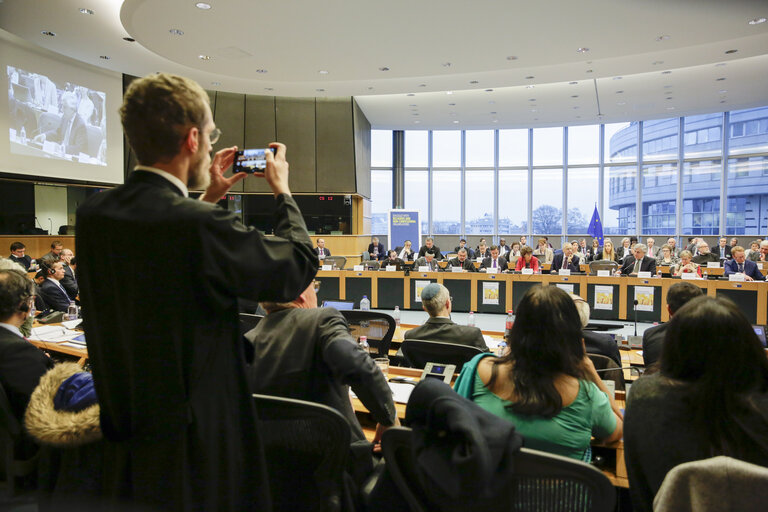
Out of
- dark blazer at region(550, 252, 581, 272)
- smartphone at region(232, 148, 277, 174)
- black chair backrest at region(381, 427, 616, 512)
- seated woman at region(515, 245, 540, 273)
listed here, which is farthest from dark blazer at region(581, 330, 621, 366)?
dark blazer at region(550, 252, 581, 272)

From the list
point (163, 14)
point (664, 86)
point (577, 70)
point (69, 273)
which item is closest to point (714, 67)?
point (664, 86)

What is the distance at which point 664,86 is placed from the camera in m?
10.7

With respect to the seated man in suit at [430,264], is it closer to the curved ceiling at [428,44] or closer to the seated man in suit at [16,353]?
the curved ceiling at [428,44]

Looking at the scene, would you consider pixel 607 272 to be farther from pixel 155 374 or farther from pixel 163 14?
pixel 155 374

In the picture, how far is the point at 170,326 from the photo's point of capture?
3.15 ft

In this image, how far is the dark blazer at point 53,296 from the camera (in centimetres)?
518

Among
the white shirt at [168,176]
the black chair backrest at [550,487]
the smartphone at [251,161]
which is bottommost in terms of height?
the black chair backrest at [550,487]

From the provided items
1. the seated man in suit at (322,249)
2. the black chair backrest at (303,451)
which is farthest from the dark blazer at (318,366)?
the seated man in suit at (322,249)

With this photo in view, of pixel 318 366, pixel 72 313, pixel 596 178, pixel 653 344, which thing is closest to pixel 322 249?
pixel 72 313

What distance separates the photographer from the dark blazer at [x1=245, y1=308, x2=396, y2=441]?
1.56m

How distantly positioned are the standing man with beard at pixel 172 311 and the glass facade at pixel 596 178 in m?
15.1

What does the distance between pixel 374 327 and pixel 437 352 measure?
783 millimetres

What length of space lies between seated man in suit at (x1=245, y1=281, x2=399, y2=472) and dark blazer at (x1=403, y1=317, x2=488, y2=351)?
144 cm

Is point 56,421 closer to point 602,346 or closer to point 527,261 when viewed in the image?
point 602,346
